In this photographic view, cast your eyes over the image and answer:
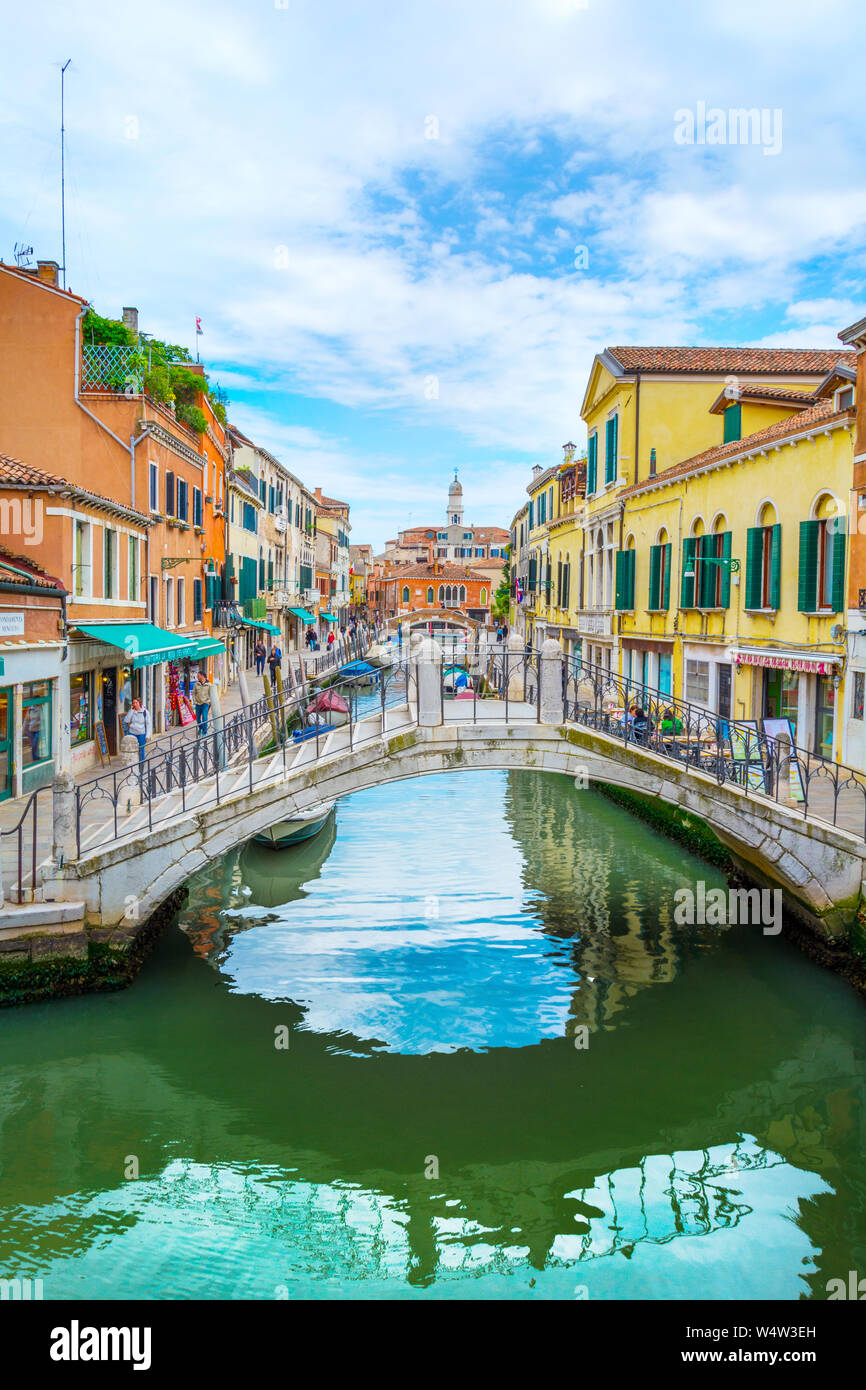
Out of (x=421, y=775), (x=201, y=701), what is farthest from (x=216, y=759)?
(x=201, y=701)

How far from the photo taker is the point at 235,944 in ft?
41.7

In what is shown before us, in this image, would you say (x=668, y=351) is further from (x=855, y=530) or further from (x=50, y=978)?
(x=50, y=978)

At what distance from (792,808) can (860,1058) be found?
109 inches

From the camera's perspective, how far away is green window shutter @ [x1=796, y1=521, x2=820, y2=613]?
14734 mm

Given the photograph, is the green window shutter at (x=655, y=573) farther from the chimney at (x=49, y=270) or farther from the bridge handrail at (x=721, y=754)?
the chimney at (x=49, y=270)

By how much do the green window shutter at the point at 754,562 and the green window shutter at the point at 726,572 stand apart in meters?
1.10

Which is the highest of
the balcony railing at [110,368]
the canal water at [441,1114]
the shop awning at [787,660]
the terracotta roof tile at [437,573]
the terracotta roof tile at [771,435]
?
the terracotta roof tile at [437,573]

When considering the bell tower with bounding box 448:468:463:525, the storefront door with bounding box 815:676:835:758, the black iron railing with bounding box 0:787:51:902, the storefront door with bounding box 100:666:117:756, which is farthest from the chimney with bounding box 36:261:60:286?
the bell tower with bounding box 448:468:463:525

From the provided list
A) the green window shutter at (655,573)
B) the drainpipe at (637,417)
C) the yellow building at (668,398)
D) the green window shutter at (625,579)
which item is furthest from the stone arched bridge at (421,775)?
the drainpipe at (637,417)

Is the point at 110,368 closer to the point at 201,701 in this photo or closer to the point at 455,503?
the point at 201,701

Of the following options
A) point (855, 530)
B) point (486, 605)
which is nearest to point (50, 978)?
point (855, 530)

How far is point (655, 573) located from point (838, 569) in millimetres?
8590

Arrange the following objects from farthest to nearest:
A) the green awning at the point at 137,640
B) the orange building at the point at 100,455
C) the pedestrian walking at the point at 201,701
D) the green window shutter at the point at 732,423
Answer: the pedestrian walking at the point at 201,701
the green window shutter at the point at 732,423
the orange building at the point at 100,455
the green awning at the point at 137,640

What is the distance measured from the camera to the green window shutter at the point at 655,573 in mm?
22156
